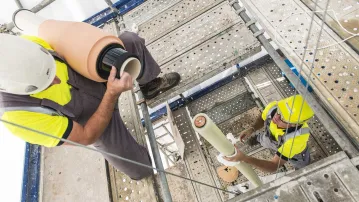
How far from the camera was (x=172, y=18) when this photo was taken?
2.84 metres

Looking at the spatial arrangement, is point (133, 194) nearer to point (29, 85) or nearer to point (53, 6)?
point (29, 85)

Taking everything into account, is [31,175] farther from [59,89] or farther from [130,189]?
[59,89]

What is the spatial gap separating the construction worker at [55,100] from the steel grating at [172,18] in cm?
114

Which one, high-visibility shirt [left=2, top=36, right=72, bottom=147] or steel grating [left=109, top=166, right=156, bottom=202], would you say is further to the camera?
steel grating [left=109, top=166, right=156, bottom=202]

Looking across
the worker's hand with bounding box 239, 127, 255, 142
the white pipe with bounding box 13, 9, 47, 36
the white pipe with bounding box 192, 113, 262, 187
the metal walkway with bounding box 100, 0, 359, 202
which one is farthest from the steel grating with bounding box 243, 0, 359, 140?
the white pipe with bounding box 13, 9, 47, 36

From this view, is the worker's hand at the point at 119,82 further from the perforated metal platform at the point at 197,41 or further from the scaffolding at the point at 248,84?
the perforated metal platform at the point at 197,41

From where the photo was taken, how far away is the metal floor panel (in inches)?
89.8

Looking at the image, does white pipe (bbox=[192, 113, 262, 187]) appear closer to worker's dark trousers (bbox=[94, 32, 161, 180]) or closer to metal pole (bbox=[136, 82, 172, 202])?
metal pole (bbox=[136, 82, 172, 202])

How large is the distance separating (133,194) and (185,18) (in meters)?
1.73

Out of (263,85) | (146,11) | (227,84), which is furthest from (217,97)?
(146,11)

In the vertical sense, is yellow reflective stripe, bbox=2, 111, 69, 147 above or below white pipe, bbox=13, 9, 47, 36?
below

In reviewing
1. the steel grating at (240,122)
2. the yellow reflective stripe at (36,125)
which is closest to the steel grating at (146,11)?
the steel grating at (240,122)

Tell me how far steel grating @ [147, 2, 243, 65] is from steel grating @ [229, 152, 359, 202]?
5.12ft

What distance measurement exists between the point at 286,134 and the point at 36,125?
1.55 m
